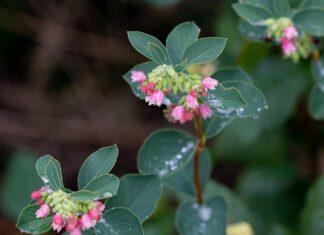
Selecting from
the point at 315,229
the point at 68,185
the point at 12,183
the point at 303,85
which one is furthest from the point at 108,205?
the point at 68,185

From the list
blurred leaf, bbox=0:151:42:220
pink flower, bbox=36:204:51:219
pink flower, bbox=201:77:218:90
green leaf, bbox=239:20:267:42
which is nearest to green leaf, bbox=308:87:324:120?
green leaf, bbox=239:20:267:42

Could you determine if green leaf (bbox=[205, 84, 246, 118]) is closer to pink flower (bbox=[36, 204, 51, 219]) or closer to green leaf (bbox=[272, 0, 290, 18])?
green leaf (bbox=[272, 0, 290, 18])

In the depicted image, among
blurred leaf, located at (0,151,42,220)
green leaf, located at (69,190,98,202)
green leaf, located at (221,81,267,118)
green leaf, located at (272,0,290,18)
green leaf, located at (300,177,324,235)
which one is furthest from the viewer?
blurred leaf, located at (0,151,42,220)

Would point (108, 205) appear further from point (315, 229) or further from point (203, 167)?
point (315, 229)

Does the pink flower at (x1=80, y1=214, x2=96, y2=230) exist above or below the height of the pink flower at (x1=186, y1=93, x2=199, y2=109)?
below

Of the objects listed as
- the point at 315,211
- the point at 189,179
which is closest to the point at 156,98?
the point at 189,179

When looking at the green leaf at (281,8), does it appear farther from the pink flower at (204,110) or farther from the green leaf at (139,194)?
the green leaf at (139,194)
